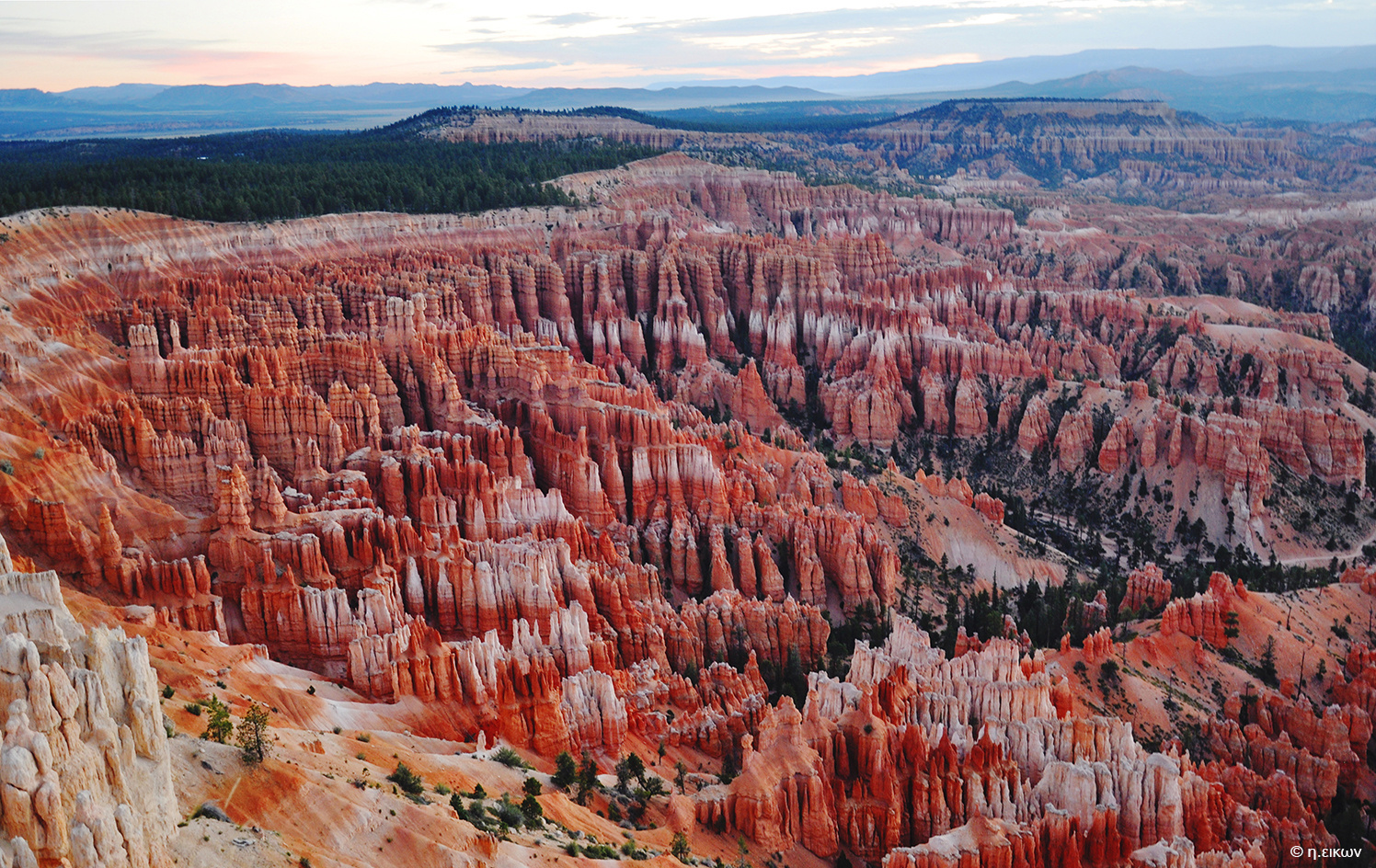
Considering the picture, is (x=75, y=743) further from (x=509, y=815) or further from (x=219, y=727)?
(x=509, y=815)

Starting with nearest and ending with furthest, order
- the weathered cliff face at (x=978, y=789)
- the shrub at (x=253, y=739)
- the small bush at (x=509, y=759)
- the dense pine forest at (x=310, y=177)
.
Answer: the shrub at (x=253, y=739)
the weathered cliff face at (x=978, y=789)
the small bush at (x=509, y=759)
the dense pine forest at (x=310, y=177)

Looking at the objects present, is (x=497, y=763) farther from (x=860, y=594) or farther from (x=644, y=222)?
(x=644, y=222)

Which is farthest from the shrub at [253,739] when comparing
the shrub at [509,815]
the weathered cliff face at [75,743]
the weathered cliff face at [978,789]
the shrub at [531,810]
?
the weathered cliff face at [978,789]

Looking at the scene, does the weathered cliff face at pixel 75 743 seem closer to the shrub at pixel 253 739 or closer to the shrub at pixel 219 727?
the shrub at pixel 253 739

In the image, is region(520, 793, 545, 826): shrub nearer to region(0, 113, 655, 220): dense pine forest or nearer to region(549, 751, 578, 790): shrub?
region(549, 751, 578, 790): shrub

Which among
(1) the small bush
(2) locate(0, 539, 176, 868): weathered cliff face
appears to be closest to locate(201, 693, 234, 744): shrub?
(2) locate(0, 539, 176, 868): weathered cliff face

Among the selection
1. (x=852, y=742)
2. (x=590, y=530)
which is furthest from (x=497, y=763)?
(x=590, y=530)
